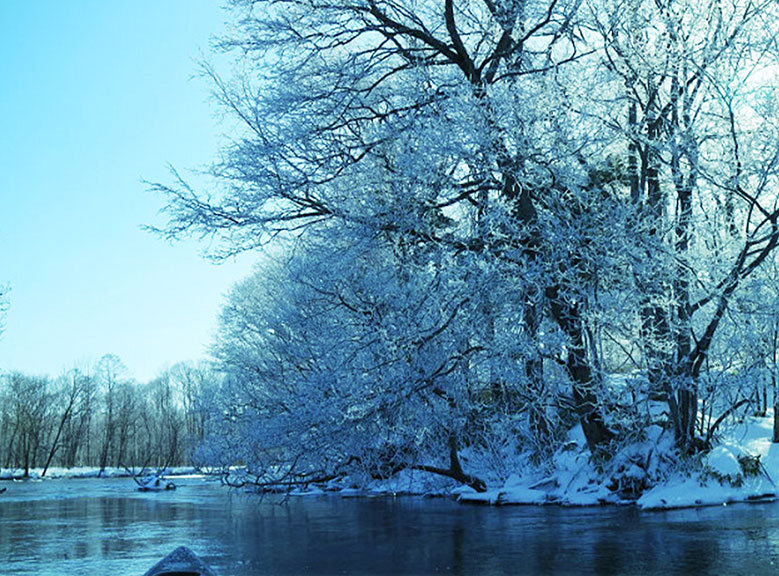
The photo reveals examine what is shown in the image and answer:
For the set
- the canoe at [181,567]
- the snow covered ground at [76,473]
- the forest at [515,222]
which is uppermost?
the forest at [515,222]

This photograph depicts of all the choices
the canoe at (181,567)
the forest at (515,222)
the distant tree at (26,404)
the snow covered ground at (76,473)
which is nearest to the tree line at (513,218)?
the forest at (515,222)

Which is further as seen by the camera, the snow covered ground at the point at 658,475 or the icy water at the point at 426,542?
the snow covered ground at the point at 658,475

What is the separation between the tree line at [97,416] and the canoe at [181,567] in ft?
219

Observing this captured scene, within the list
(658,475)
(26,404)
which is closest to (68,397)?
(26,404)

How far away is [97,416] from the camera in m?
102

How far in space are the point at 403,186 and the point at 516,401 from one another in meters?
4.12

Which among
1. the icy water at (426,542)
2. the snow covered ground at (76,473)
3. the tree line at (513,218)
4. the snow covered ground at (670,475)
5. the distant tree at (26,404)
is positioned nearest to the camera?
the icy water at (426,542)

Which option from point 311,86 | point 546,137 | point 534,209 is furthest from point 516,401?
point 311,86

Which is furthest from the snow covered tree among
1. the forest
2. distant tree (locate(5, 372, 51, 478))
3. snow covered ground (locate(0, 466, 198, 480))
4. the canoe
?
distant tree (locate(5, 372, 51, 478))

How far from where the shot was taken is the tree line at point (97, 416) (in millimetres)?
77688

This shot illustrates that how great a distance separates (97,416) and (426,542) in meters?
99.6

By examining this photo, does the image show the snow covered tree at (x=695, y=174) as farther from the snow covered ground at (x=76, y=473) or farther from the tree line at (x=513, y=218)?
the snow covered ground at (x=76, y=473)

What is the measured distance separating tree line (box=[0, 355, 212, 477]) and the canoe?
6688cm

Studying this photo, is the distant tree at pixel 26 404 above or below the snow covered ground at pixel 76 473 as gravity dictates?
above
